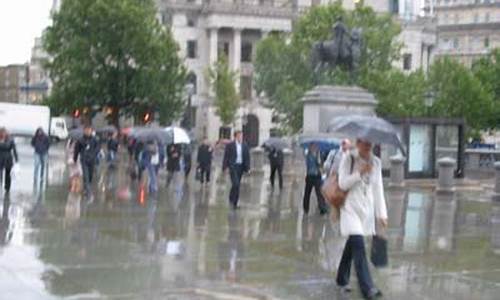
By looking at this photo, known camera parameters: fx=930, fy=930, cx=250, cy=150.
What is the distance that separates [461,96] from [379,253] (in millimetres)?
65511

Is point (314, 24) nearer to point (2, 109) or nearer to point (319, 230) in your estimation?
point (2, 109)

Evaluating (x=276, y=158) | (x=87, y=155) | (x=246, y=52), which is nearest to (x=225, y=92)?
(x=246, y=52)

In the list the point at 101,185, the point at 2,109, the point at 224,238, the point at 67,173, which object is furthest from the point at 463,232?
the point at 2,109

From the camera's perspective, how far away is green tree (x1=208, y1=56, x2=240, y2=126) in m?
82.2

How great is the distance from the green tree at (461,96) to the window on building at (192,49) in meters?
25.4

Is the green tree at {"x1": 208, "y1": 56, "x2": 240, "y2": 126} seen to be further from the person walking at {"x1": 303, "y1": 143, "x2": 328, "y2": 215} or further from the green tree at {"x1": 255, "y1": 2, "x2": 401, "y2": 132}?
the person walking at {"x1": 303, "y1": 143, "x2": 328, "y2": 215}

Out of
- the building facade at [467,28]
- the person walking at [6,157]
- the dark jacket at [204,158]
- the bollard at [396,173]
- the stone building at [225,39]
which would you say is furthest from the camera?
the building facade at [467,28]

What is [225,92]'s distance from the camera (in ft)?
271

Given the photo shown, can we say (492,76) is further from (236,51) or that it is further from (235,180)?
(235,180)

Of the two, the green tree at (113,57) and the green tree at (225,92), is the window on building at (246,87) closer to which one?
the green tree at (225,92)

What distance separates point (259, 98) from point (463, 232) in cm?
7358

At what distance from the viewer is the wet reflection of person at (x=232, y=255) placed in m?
11.5

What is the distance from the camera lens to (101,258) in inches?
484

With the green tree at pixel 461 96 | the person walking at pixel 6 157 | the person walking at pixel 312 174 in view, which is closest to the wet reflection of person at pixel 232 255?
the person walking at pixel 312 174
